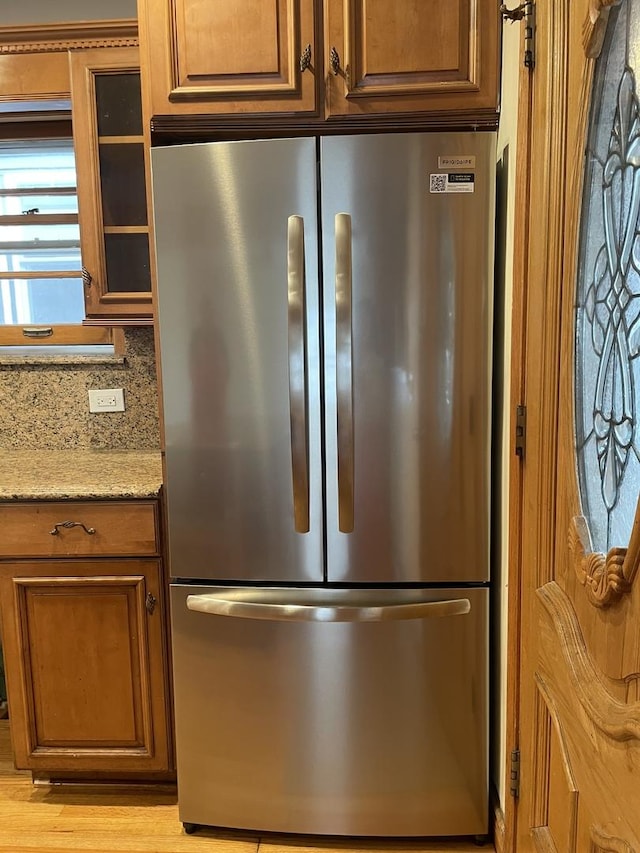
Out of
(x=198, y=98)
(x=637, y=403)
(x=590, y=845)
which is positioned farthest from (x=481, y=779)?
(x=198, y=98)

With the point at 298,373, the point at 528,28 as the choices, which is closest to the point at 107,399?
the point at 298,373

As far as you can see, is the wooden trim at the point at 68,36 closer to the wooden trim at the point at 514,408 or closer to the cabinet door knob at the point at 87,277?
the cabinet door knob at the point at 87,277

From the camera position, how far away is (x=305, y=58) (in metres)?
1.64

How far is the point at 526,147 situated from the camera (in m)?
1.37

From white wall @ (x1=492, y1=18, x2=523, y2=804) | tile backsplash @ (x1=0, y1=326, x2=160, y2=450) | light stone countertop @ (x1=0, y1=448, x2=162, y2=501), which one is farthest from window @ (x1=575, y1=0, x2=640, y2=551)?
tile backsplash @ (x1=0, y1=326, x2=160, y2=450)

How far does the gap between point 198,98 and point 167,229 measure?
0.34 m

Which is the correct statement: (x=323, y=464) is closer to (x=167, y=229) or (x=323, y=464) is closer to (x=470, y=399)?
(x=470, y=399)

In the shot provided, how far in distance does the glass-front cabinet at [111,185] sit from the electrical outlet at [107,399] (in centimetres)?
40

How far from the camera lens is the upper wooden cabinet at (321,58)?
160 centimetres

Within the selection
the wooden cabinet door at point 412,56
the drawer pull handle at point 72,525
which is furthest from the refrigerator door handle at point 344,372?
the drawer pull handle at point 72,525

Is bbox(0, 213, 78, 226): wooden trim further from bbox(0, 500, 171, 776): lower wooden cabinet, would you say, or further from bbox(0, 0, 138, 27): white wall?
bbox(0, 500, 171, 776): lower wooden cabinet

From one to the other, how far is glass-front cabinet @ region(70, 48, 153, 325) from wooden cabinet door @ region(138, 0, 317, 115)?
0.40 metres

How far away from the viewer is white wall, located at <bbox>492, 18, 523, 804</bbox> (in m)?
1.52

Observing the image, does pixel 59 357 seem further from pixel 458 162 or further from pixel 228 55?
pixel 458 162
